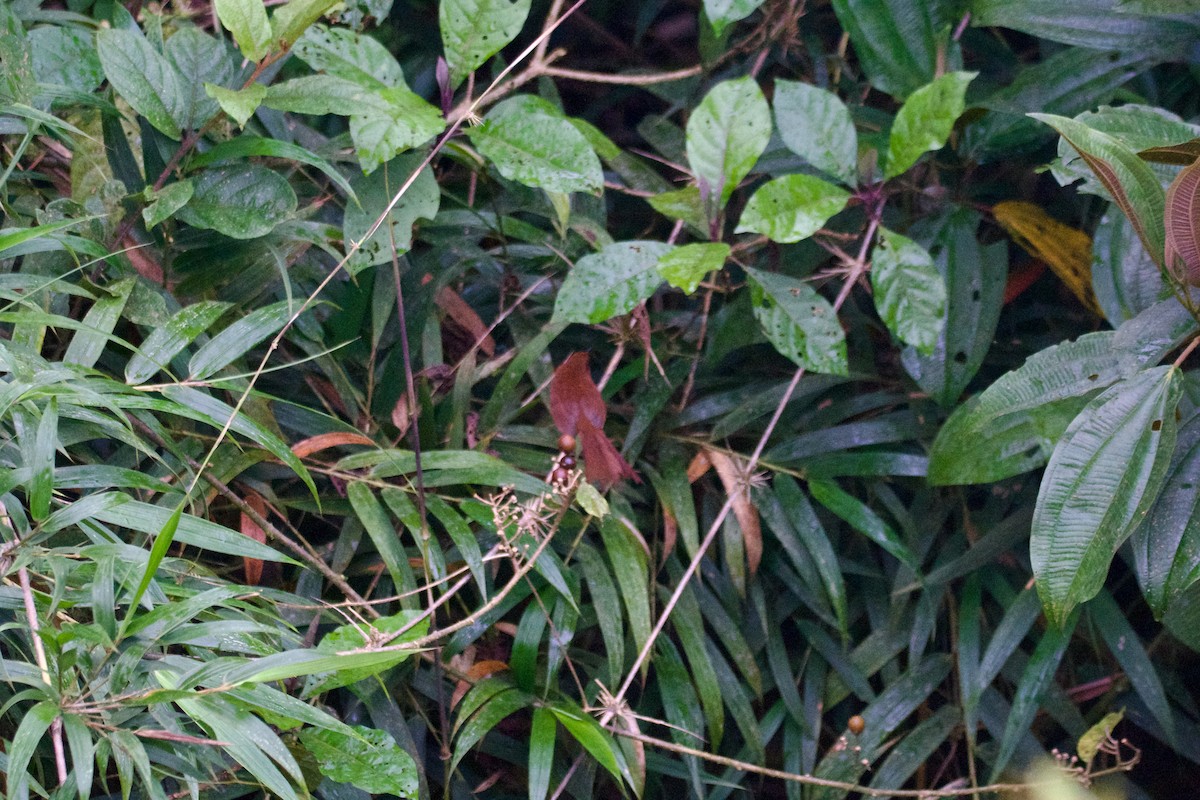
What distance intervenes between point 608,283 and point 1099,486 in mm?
496

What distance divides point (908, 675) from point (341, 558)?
0.66m

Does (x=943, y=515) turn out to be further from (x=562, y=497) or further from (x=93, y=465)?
(x=93, y=465)

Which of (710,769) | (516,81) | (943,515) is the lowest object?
(710,769)

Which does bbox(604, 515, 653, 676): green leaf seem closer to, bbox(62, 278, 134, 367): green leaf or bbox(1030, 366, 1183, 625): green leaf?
bbox(1030, 366, 1183, 625): green leaf

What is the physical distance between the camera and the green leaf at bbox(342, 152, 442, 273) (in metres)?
1.00

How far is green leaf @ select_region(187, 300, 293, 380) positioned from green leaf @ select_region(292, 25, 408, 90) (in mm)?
269

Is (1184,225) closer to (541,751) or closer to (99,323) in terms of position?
(541,751)

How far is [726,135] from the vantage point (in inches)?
41.9

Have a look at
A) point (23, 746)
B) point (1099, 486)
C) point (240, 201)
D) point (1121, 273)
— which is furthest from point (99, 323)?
point (1121, 273)

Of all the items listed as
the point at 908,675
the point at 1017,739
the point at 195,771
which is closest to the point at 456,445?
the point at 195,771

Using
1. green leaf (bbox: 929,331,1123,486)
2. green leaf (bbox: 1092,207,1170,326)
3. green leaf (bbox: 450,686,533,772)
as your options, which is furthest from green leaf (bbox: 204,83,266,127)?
green leaf (bbox: 1092,207,1170,326)

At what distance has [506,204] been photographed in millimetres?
1270

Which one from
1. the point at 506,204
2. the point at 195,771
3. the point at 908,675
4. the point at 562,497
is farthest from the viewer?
the point at 506,204

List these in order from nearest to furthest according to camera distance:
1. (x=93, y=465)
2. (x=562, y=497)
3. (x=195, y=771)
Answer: (x=195, y=771) → (x=93, y=465) → (x=562, y=497)
